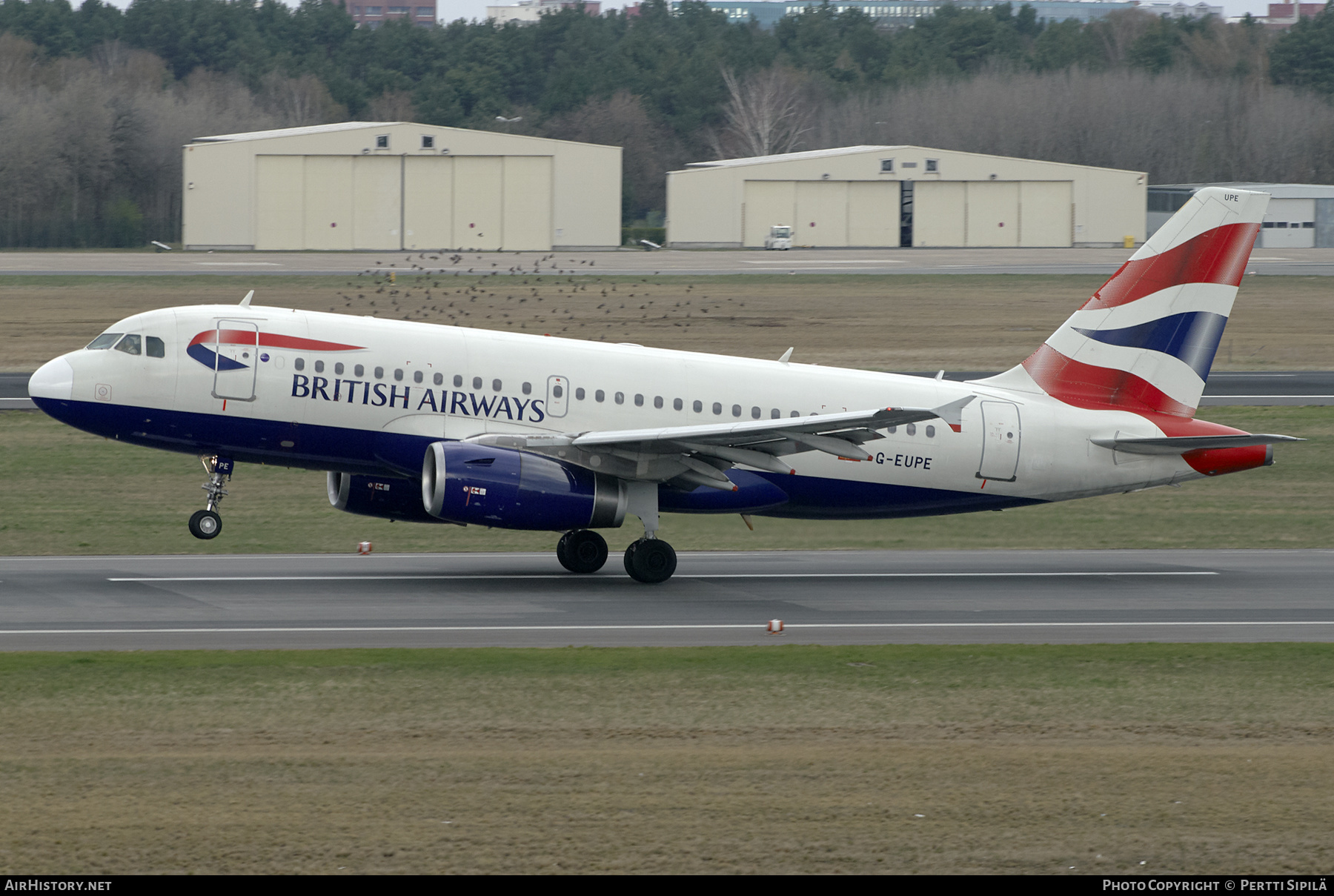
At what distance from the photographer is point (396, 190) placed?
370 feet

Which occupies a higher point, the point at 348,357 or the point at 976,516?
the point at 348,357

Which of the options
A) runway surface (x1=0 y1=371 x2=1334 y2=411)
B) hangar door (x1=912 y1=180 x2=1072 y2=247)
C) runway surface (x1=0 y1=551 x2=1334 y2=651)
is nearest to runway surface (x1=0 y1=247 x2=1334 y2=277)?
hangar door (x1=912 y1=180 x2=1072 y2=247)

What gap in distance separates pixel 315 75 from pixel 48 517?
16994cm

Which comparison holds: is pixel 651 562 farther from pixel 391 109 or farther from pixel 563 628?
pixel 391 109

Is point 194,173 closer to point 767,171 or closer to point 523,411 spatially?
point 767,171

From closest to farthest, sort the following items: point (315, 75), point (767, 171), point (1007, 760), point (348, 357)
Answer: point (1007, 760) → point (348, 357) → point (767, 171) → point (315, 75)

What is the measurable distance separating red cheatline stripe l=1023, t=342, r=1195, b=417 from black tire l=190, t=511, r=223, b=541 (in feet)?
49.7

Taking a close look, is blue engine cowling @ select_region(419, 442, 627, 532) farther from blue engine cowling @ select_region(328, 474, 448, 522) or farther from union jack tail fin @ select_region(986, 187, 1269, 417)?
union jack tail fin @ select_region(986, 187, 1269, 417)

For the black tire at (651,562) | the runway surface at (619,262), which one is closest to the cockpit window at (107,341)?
the black tire at (651,562)

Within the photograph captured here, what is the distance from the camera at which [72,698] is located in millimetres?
17625

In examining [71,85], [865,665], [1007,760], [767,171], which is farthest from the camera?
[71,85]

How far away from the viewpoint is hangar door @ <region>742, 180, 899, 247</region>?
400 ft

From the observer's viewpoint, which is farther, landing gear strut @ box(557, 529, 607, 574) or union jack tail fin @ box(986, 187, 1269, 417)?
union jack tail fin @ box(986, 187, 1269, 417)

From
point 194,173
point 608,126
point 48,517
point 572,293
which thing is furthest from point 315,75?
point 48,517
